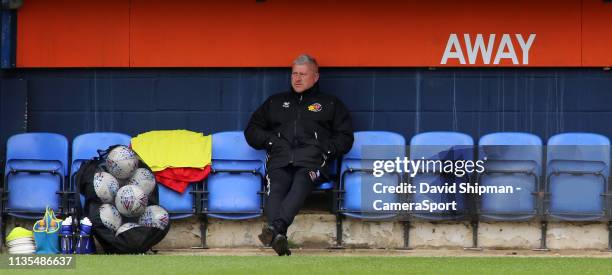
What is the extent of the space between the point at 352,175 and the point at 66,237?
7.73ft

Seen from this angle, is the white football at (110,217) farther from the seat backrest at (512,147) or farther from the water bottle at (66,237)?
the seat backrest at (512,147)

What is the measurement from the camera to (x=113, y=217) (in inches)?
429

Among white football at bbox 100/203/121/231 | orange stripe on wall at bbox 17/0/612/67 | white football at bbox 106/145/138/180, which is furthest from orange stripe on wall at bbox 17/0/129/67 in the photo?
white football at bbox 100/203/121/231

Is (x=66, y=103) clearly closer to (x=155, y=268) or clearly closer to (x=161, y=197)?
(x=161, y=197)

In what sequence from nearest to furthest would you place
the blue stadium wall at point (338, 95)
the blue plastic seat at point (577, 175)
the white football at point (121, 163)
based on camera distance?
the white football at point (121, 163) → the blue plastic seat at point (577, 175) → the blue stadium wall at point (338, 95)

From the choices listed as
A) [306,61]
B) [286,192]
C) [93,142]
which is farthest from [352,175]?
[93,142]

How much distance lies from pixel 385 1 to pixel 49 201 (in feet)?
10.9

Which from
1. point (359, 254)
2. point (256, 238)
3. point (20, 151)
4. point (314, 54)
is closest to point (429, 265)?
point (359, 254)

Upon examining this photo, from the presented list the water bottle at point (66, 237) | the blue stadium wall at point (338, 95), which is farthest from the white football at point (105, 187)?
the blue stadium wall at point (338, 95)

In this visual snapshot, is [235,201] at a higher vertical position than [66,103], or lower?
lower

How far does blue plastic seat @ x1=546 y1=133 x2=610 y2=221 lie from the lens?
37.2ft

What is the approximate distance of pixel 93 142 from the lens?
1177 centimetres

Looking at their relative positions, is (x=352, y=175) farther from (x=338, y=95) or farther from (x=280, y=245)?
(x=280, y=245)

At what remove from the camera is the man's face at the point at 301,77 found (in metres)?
11.5
